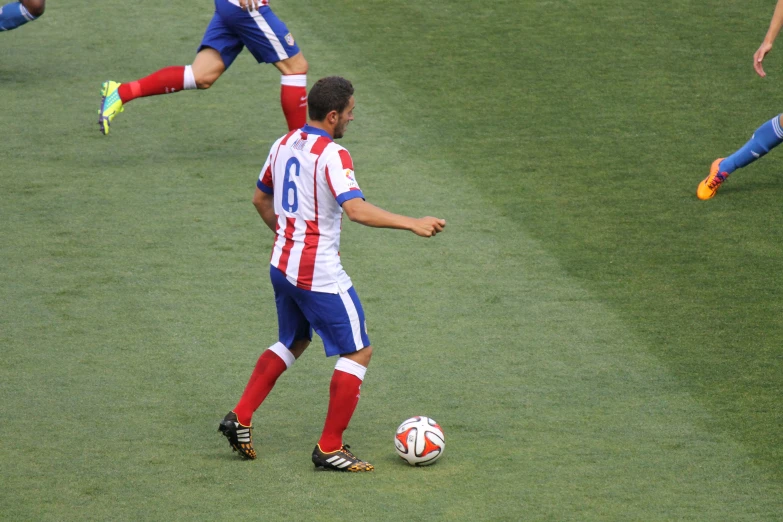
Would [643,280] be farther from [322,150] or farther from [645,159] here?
[322,150]

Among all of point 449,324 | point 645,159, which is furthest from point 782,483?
point 645,159

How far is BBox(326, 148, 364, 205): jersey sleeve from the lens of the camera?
4.49 m

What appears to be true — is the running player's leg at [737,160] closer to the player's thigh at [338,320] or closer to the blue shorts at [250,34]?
the blue shorts at [250,34]

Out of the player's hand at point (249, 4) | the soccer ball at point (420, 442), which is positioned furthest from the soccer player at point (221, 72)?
the soccer ball at point (420, 442)

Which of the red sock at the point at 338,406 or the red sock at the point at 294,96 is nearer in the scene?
the red sock at the point at 338,406

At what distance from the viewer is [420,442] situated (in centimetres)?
472

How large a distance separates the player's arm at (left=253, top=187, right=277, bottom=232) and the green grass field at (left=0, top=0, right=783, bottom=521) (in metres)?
0.97

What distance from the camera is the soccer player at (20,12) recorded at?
929 centimetres

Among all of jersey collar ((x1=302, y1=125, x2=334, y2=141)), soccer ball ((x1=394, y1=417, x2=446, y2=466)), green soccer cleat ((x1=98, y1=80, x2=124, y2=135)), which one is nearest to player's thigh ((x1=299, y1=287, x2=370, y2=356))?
soccer ball ((x1=394, y1=417, x2=446, y2=466))

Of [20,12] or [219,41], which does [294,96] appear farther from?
[20,12]

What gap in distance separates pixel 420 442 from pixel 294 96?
372 centimetres

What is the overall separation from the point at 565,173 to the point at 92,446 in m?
4.18

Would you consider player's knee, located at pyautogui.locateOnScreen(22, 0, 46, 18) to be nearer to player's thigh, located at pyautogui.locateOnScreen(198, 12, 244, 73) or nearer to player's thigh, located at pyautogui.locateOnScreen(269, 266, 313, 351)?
player's thigh, located at pyautogui.locateOnScreen(198, 12, 244, 73)

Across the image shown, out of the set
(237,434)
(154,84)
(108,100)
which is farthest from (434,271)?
(108,100)
